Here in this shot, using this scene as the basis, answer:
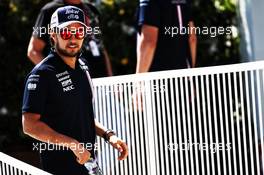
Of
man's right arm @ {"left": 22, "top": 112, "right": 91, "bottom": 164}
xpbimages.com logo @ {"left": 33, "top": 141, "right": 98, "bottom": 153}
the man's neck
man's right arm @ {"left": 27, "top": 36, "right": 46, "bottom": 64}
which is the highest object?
man's right arm @ {"left": 27, "top": 36, "right": 46, "bottom": 64}

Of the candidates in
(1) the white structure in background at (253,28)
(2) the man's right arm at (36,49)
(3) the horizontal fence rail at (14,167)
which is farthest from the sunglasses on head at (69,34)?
(1) the white structure in background at (253,28)

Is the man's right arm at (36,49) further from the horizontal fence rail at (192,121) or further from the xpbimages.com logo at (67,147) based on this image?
the xpbimages.com logo at (67,147)

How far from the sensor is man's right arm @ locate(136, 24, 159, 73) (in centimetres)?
638

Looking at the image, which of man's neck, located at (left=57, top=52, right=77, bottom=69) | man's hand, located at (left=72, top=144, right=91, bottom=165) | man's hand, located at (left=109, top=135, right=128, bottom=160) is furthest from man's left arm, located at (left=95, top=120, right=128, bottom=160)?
man's neck, located at (left=57, top=52, right=77, bottom=69)

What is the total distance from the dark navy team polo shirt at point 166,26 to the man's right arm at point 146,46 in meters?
0.05

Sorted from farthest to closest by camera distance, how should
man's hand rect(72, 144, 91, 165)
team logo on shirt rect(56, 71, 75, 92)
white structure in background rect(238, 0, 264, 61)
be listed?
white structure in background rect(238, 0, 264, 61)
team logo on shirt rect(56, 71, 75, 92)
man's hand rect(72, 144, 91, 165)

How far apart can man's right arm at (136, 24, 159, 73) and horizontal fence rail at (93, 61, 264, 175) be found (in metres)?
0.77

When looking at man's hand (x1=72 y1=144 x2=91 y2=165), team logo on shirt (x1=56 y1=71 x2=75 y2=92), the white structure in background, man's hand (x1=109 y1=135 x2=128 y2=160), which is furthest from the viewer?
the white structure in background

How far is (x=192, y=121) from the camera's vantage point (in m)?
5.54

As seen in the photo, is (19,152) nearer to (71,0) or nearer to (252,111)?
(71,0)

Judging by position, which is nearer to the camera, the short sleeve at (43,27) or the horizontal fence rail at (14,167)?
the horizontal fence rail at (14,167)

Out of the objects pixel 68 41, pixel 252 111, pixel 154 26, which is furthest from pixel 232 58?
pixel 68 41

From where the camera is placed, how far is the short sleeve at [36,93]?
4.57 meters

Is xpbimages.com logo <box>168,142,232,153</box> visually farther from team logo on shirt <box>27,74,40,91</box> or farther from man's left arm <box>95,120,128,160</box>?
team logo on shirt <box>27,74,40,91</box>
